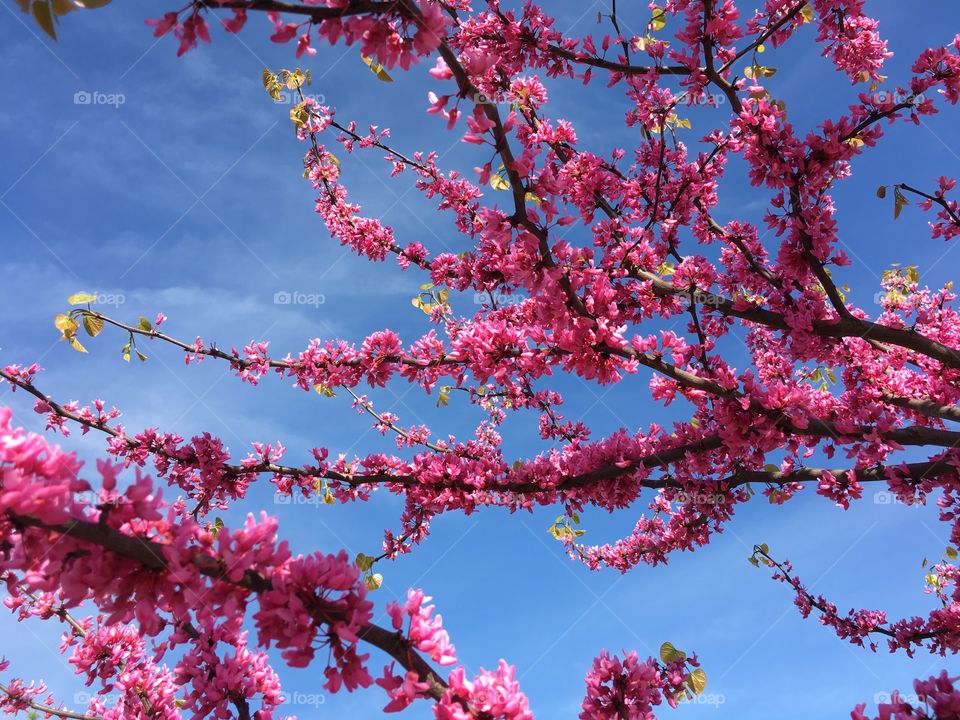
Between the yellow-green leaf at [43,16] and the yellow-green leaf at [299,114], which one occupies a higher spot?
the yellow-green leaf at [299,114]

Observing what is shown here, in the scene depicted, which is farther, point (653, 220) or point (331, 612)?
point (653, 220)

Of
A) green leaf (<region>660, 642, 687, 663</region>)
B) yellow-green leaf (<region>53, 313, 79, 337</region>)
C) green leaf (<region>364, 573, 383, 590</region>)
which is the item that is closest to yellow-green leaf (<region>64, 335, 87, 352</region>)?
yellow-green leaf (<region>53, 313, 79, 337</region>)

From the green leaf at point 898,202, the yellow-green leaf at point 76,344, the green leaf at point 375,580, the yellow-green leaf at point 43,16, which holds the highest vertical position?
the green leaf at point 898,202

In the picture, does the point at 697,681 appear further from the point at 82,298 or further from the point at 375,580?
the point at 82,298

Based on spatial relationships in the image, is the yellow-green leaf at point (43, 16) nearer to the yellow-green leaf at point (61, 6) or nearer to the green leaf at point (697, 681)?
the yellow-green leaf at point (61, 6)

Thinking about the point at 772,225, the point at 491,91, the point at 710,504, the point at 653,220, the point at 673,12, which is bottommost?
the point at 710,504

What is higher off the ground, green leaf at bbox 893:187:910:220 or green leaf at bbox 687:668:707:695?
green leaf at bbox 893:187:910:220

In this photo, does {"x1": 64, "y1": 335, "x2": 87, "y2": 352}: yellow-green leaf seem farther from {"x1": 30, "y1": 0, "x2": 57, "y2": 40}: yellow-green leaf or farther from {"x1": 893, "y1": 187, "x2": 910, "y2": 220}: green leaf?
{"x1": 893, "y1": 187, "x2": 910, "y2": 220}: green leaf

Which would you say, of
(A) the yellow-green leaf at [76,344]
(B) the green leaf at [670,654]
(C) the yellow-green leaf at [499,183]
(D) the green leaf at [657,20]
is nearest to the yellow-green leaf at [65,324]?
(A) the yellow-green leaf at [76,344]

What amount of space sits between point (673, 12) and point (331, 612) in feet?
17.3

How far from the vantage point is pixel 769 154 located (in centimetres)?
430

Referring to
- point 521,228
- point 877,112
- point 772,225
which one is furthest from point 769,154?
point 521,228

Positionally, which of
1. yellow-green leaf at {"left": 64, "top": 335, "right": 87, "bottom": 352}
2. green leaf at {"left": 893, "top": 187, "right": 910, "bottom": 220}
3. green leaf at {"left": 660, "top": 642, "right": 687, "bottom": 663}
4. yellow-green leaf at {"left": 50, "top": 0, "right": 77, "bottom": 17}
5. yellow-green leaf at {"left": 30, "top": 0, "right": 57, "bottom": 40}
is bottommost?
green leaf at {"left": 660, "top": 642, "right": 687, "bottom": 663}

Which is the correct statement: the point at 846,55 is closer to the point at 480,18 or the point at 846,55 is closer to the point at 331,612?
the point at 480,18
